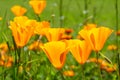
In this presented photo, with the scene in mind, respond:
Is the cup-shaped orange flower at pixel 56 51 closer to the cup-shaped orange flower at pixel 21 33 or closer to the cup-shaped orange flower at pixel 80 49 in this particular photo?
the cup-shaped orange flower at pixel 80 49

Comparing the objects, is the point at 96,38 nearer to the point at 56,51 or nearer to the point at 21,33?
the point at 56,51

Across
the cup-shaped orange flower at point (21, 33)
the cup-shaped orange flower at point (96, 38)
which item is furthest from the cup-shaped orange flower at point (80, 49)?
the cup-shaped orange flower at point (21, 33)

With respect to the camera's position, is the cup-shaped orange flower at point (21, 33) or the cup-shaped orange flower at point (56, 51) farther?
the cup-shaped orange flower at point (21, 33)

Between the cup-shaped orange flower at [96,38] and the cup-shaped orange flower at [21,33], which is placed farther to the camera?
the cup-shaped orange flower at [21,33]

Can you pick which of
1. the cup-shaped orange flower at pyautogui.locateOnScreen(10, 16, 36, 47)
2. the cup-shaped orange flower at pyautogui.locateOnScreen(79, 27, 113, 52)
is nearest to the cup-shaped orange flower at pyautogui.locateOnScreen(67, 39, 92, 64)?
the cup-shaped orange flower at pyautogui.locateOnScreen(79, 27, 113, 52)

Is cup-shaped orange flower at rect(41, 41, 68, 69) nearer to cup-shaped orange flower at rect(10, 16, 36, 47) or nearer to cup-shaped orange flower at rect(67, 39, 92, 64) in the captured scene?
cup-shaped orange flower at rect(67, 39, 92, 64)

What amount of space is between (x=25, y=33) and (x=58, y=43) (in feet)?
1.10

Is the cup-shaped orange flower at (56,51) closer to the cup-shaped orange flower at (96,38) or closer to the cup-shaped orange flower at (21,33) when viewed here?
the cup-shaped orange flower at (96,38)

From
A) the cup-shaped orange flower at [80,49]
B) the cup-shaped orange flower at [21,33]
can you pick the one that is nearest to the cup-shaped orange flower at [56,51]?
the cup-shaped orange flower at [80,49]

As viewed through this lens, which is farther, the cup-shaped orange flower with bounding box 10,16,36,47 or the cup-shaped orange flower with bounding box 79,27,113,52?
the cup-shaped orange flower with bounding box 10,16,36,47

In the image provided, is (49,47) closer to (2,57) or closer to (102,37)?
(102,37)

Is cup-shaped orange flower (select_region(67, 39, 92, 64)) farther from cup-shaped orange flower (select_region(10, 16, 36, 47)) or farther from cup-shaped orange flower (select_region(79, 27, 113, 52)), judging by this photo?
cup-shaped orange flower (select_region(10, 16, 36, 47))

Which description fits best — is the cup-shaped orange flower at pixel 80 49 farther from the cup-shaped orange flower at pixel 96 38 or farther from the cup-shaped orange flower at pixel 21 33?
the cup-shaped orange flower at pixel 21 33

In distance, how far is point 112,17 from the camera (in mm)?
11797
